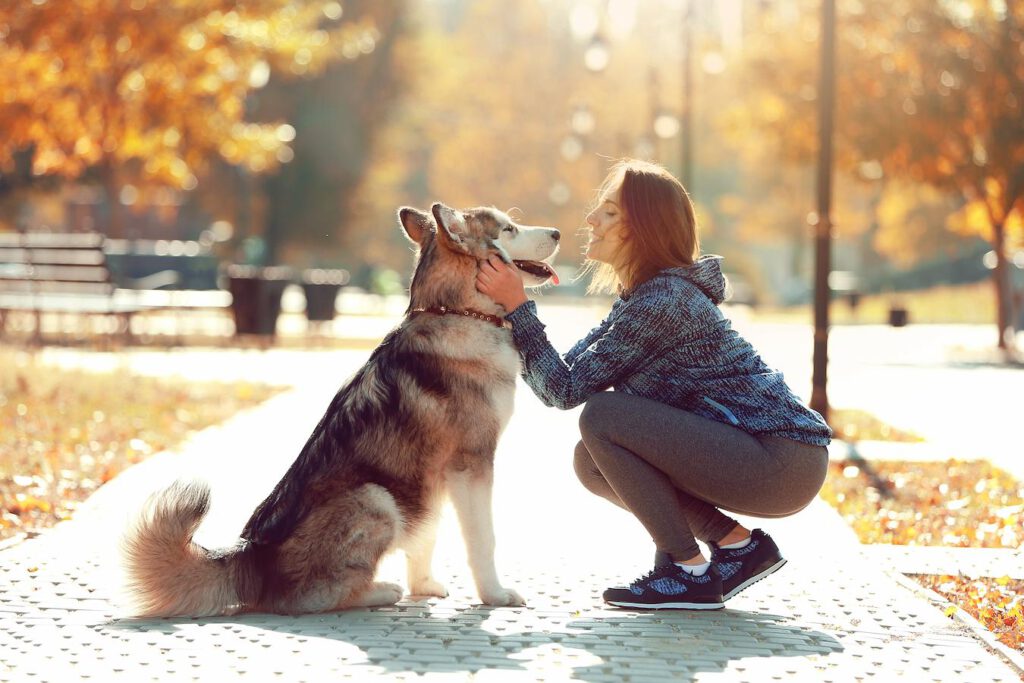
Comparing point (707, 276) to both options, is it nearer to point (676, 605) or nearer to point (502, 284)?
point (502, 284)

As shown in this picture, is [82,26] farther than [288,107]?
No

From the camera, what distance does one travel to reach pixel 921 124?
80.6 feet

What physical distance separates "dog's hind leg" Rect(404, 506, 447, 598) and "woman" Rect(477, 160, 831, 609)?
0.69 meters

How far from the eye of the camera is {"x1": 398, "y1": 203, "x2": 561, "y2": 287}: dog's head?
5.45m

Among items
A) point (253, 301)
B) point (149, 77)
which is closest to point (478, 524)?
point (253, 301)

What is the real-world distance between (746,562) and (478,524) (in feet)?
3.61

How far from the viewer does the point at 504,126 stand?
58.4m

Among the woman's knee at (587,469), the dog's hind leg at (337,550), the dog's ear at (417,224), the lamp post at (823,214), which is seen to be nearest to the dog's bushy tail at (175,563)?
the dog's hind leg at (337,550)

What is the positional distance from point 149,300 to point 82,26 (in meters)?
4.07

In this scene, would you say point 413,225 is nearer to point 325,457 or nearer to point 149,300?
point 325,457

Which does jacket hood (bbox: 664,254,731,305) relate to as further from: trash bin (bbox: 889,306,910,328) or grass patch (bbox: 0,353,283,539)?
trash bin (bbox: 889,306,910,328)

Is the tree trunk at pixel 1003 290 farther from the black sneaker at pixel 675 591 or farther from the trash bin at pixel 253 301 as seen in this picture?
the black sneaker at pixel 675 591

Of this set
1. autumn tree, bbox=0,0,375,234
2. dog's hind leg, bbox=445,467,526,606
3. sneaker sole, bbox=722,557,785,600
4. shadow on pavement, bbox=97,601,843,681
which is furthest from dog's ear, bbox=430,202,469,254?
autumn tree, bbox=0,0,375,234

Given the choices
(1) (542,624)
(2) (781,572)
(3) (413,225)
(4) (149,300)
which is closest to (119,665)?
(1) (542,624)
